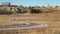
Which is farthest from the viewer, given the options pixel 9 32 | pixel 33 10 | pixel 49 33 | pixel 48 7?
pixel 48 7

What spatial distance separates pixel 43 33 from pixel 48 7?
209 ft

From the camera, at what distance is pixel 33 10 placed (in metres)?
75.8

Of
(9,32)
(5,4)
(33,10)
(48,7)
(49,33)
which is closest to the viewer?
(49,33)

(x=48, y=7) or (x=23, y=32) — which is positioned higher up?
(x=23, y=32)

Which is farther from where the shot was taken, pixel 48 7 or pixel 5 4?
pixel 5 4

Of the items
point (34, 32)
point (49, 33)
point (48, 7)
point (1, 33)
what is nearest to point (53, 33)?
point (49, 33)

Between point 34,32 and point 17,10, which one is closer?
point 34,32

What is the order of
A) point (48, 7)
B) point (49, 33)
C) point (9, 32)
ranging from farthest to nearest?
point (48, 7) → point (9, 32) → point (49, 33)

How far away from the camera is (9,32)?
72.5ft

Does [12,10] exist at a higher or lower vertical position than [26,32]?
lower

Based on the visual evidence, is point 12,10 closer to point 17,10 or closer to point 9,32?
point 17,10

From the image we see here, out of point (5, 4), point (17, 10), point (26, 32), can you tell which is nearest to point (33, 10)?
point (17, 10)

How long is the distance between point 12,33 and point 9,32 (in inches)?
31.3

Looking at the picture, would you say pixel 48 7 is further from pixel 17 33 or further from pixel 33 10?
pixel 17 33
